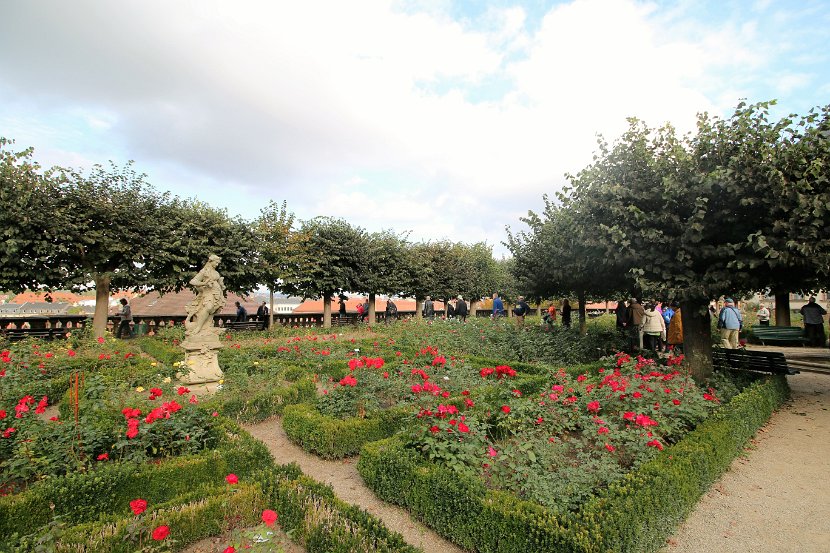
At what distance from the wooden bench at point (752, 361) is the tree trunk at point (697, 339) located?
1229mm

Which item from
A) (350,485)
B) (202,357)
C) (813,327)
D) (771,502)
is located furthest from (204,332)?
(813,327)

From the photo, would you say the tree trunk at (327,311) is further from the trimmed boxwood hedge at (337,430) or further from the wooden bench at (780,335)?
the wooden bench at (780,335)

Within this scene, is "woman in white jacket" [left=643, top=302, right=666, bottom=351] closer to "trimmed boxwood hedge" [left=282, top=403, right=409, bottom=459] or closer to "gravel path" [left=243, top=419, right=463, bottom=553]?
"trimmed boxwood hedge" [left=282, top=403, right=409, bottom=459]

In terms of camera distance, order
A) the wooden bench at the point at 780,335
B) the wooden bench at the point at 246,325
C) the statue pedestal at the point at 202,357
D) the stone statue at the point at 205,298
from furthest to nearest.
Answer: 1. the wooden bench at the point at 246,325
2. the wooden bench at the point at 780,335
3. the stone statue at the point at 205,298
4. the statue pedestal at the point at 202,357

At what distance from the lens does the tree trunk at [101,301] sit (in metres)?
14.5

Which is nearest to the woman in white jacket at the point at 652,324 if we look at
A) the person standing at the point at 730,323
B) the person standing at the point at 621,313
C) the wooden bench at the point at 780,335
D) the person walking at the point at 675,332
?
the person walking at the point at 675,332

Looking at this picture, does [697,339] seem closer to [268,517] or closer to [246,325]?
[268,517]

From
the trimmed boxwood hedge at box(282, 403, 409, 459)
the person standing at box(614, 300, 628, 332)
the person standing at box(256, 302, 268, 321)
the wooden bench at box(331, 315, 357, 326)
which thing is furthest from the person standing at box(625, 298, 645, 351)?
the person standing at box(256, 302, 268, 321)

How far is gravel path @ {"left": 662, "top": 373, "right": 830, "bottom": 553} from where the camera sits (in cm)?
380

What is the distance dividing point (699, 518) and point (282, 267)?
18.8 metres

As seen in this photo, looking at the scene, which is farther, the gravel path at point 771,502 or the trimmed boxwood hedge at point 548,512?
the gravel path at point 771,502

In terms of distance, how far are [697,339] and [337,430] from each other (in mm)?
7419

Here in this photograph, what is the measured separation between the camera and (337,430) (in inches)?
A: 220

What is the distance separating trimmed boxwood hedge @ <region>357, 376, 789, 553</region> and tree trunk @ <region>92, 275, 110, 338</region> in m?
13.8
